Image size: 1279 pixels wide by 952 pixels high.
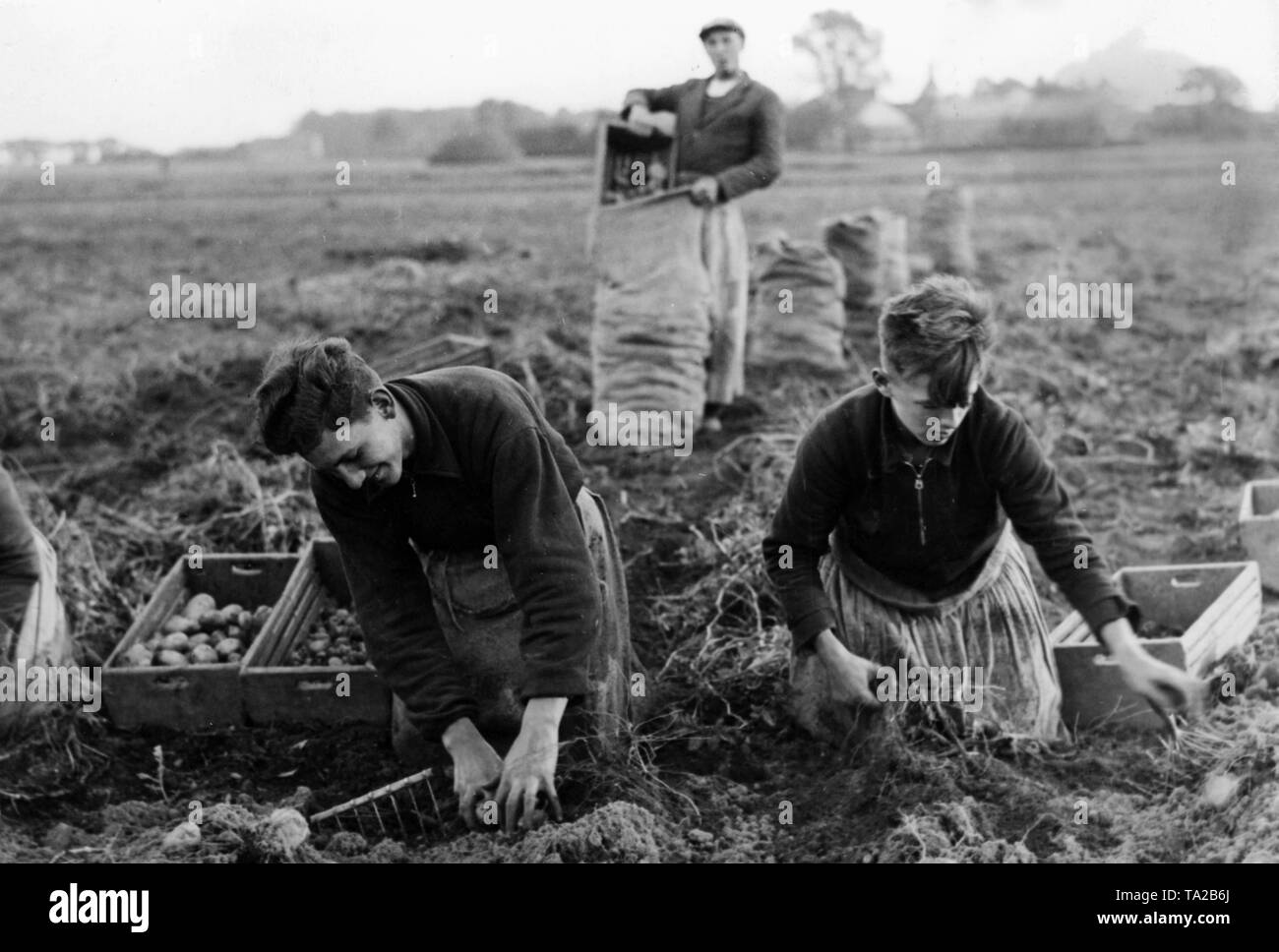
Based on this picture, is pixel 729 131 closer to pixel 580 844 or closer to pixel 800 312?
pixel 800 312

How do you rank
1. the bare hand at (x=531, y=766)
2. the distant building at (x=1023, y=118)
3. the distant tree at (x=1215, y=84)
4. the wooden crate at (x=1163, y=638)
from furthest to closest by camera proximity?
the distant building at (x=1023, y=118)
the distant tree at (x=1215, y=84)
the wooden crate at (x=1163, y=638)
the bare hand at (x=531, y=766)

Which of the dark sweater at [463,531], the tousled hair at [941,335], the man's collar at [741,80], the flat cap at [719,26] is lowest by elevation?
the dark sweater at [463,531]

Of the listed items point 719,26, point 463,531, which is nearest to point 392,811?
point 463,531

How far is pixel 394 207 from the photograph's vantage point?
38.6 ft

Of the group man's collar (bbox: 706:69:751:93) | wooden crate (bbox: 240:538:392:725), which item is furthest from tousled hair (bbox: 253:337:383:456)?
man's collar (bbox: 706:69:751:93)

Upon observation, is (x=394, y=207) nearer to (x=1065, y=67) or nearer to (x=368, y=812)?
(x=1065, y=67)

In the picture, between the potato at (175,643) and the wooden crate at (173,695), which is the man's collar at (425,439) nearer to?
the wooden crate at (173,695)

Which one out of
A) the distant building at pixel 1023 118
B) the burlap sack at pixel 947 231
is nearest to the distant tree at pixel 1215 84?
the distant building at pixel 1023 118

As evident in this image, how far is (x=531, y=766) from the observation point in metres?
3.39

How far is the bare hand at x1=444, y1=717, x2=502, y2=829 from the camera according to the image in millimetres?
3527

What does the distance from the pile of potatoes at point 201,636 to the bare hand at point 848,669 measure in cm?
177

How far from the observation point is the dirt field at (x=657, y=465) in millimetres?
3602
